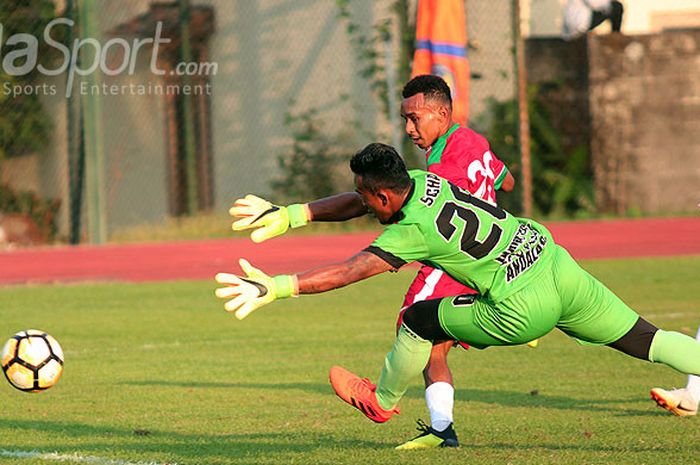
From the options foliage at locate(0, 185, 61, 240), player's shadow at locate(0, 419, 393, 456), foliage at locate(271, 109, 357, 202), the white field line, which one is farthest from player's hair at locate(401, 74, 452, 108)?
foliage at locate(0, 185, 61, 240)

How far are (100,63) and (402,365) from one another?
1578 cm

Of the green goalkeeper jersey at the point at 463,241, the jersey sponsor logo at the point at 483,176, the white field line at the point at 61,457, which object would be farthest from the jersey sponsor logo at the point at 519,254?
the white field line at the point at 61,457

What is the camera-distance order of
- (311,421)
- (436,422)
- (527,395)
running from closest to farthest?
(436,422)
(311,421)
(527,395)

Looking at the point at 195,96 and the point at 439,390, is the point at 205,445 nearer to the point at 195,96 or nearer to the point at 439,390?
the point at 439,390

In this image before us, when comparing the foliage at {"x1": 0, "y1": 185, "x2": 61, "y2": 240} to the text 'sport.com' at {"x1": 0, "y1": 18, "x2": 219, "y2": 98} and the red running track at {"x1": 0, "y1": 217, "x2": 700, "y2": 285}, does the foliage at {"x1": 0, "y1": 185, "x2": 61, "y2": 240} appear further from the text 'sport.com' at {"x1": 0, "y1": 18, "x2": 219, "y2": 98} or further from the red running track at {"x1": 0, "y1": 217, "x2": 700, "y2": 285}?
the red running track at {"x1": 0, "y1": 217, "x2": 700, "y2": 285}

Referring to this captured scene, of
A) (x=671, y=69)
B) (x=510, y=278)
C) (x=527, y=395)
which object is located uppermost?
(x=671, y=69)

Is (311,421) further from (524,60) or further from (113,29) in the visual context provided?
(113,29)

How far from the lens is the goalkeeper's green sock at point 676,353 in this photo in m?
6.35

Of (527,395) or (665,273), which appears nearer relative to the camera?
(527,395)

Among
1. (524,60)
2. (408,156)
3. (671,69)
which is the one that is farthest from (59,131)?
(671,69)

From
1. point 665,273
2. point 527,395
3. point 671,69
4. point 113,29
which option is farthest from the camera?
point 113,29

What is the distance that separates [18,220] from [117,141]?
10.1ft

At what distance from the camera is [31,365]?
7578 mm

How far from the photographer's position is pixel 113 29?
79.0 ft
